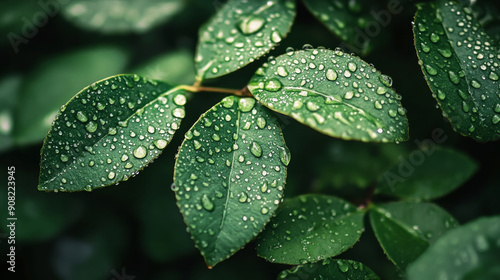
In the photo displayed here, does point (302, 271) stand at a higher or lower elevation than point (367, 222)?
higher

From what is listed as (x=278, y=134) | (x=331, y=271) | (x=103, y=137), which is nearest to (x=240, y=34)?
(x=278, y=134)

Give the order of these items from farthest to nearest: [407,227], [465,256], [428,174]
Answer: [428,174] → [407,227] → [465,256]

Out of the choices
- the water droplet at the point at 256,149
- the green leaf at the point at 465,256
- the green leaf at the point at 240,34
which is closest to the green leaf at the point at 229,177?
the water droplet at the point at 256,149

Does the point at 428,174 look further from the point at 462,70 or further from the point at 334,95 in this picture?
the point at 334,95

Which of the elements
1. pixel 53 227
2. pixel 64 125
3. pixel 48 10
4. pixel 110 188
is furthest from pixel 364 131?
pixel 48 10

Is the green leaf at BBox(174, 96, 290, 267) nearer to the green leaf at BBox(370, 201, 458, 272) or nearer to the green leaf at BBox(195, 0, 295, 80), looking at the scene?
the green leaf at BBox(195, 0, 295, 80)

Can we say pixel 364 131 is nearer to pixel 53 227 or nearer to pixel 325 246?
pixel 325 246
